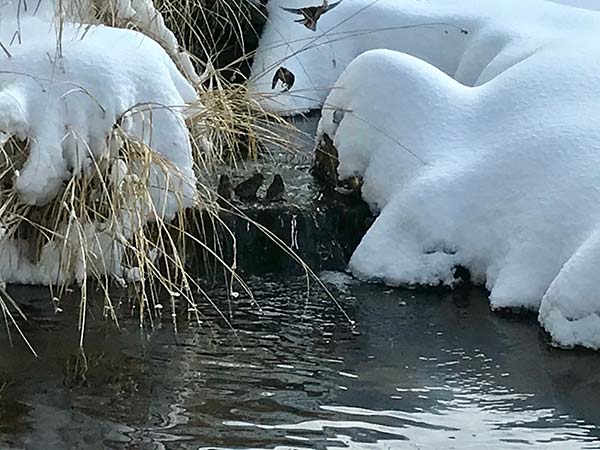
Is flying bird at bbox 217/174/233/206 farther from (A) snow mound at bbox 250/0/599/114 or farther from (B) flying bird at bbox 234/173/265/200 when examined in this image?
(A) snow mound at bbox 250/0/599/114

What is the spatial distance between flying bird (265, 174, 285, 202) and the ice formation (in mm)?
598

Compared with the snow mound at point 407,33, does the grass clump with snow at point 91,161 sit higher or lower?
lower

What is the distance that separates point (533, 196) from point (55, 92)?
5.28 ft

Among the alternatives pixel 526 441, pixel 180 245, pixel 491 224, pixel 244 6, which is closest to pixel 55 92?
pixel 180 245

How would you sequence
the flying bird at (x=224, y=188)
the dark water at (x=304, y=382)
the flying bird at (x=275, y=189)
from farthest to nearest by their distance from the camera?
the flying bird at (x=275, y=189)
the flying bird at (x=224, y=188)
the dark water at (x=304, y=382)

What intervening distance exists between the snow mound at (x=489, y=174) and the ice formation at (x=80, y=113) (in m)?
0.80

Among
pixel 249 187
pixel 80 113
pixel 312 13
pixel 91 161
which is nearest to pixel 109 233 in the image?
pixel 91 161

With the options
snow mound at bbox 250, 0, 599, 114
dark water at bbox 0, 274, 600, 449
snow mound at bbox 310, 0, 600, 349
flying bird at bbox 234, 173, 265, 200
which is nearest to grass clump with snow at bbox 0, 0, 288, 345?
dark water at bbox 0, 274, 600, 449

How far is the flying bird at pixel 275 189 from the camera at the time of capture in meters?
4.19

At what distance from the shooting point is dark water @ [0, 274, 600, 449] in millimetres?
2582

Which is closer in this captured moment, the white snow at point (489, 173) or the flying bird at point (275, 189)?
the white snow at point (489, 173)

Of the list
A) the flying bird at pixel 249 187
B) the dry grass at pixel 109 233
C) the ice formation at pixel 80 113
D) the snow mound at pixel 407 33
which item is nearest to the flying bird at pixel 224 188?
the flying bird at pixel 249 187

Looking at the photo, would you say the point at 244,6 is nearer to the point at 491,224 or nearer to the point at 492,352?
the point at 491,224

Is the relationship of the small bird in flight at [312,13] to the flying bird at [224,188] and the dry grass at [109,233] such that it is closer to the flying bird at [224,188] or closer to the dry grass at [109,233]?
the flying bird at [224,188]
